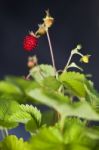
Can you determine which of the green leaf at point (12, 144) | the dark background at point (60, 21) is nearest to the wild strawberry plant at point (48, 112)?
the green leaf at point (12, 144)

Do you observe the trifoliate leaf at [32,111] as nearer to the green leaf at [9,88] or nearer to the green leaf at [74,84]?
the green leaf at [74,84]

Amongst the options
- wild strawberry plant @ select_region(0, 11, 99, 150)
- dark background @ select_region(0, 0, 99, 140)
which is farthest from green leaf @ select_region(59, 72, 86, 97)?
dark background @ select_region(0, 0, 99, 140)

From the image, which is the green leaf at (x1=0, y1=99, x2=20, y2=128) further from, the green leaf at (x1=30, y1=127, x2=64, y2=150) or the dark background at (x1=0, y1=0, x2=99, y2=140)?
the dark background at (x1=0, y1=0, x2=99, y2=140)

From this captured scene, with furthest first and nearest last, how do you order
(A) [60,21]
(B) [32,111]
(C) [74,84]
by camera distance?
(A) [60,21] < (B) [32,111] < (C) [74,84]

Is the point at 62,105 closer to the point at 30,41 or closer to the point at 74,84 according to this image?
the point at 74,84

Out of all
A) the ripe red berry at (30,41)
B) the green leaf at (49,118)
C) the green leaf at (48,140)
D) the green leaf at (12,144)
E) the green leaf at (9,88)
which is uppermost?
the ripe red berry at (30,41)

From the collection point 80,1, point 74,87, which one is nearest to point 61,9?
point 80,1

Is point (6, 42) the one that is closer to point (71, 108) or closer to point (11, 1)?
point (11, 1)

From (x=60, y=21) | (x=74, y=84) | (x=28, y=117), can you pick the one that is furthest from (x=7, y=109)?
(x=60, y=21)
